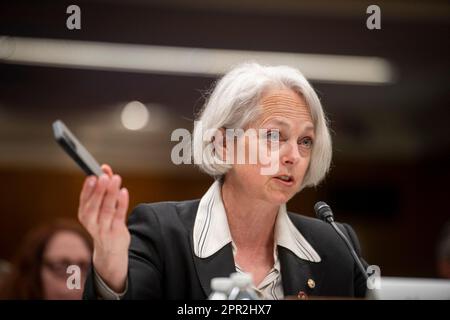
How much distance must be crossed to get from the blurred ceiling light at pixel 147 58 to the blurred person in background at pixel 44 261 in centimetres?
50

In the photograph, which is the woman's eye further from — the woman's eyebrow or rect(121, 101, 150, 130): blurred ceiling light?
rect(121, 101, 150, 130): blurred ceiling light

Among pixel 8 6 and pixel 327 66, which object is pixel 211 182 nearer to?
pixel 327 66

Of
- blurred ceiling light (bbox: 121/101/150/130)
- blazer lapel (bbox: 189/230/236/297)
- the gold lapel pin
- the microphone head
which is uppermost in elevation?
blurred ceiling light (bbox: 121/101/150/130)

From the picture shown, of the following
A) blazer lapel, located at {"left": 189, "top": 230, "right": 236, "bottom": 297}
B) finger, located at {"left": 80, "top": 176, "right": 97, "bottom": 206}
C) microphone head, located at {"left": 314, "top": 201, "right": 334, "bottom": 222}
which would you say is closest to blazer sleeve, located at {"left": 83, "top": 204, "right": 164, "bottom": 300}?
blazer lapel, located at {"left": 189, "top": 230, "right": 236, "bottom": 297}

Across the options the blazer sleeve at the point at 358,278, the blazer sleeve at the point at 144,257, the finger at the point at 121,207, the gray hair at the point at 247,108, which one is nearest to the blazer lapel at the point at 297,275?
the blazer sleeve at the point at 358,278

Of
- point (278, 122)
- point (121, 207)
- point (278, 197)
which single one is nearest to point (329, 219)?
point (278, 197)

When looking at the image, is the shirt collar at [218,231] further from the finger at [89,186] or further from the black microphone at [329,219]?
the finger at [89,186]

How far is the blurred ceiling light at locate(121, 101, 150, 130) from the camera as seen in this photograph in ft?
7.17

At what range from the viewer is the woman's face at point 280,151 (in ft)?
6.38

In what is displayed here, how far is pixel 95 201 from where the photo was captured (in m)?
1.59

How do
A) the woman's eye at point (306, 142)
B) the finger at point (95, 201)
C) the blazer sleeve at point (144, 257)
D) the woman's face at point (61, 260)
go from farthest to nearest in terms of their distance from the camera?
the woman's face at point (61, 260)
the woman's eye at point (306, 142)
the blazer sleeve at point (144, 257)
the finger at point (95, 201)

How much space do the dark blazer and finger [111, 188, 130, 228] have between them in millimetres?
209
